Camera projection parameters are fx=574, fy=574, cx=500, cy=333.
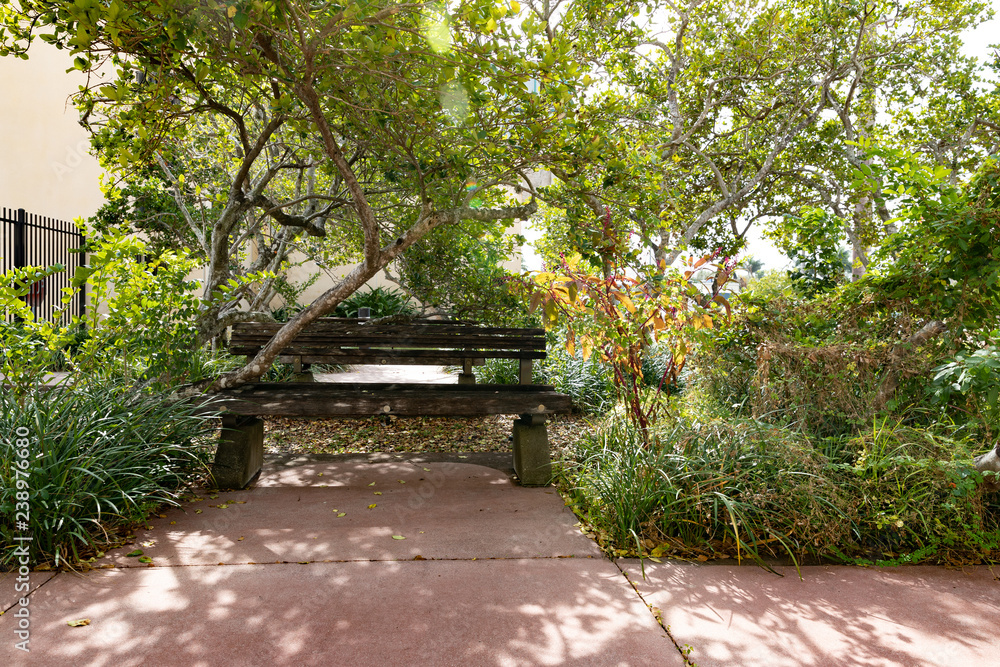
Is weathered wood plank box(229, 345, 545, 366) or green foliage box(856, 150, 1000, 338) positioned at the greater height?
green foliage box(856, 150, 1000, 338)

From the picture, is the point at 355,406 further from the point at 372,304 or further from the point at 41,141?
the point at 41,141

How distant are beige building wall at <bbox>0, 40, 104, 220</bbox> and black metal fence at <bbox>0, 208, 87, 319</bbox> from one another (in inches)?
26.4

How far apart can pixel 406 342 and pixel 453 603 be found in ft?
11.9

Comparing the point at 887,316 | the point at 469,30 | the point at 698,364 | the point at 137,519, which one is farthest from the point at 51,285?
the point at 887,316

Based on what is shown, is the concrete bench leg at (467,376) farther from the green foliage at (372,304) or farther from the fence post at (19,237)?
the fence post at (19,237)

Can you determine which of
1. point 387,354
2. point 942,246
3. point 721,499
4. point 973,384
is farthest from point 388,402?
point 942,246

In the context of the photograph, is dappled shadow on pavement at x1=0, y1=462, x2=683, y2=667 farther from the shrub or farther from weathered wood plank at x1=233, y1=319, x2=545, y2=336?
weathered wood plank at x1=233, y1=319, x2=545, y2=336

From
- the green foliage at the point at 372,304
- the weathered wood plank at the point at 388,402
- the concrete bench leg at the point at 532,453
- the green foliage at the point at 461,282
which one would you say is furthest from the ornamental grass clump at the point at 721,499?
the green foliage at the point at 372,304

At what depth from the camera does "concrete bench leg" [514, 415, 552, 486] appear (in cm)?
429

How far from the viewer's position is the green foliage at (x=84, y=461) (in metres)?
2.84

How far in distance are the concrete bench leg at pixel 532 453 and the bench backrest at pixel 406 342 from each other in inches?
68.0

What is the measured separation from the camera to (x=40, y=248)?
33.7 feet

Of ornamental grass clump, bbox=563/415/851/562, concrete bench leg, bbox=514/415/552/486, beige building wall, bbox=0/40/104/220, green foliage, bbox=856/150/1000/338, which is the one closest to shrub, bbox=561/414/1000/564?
ornamental grass clump, bbox=563/415/851/562

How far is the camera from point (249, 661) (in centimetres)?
212
